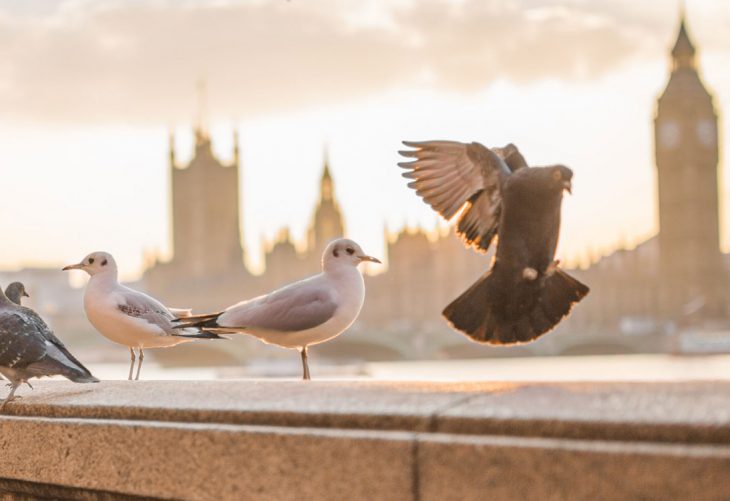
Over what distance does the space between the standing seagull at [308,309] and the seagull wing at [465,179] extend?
0.27 metres

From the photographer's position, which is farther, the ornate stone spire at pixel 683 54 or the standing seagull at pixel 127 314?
the ornate stone spire at pixel 683 54

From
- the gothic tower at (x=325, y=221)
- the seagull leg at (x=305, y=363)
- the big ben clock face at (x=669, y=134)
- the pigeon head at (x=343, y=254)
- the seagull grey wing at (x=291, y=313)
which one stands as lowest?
the seagull leg at (x=305, y=363)

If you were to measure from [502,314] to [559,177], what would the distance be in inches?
15.0

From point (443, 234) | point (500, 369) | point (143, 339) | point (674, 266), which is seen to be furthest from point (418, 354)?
point (143, 339)

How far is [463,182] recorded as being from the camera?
10.3 ft

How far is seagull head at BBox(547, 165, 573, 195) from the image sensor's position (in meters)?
2.85

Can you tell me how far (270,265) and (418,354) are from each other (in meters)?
16.7

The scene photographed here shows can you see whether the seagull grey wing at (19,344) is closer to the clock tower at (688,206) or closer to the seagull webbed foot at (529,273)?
the seagull webbed foot at (529,273)

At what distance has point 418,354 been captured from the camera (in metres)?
54.4

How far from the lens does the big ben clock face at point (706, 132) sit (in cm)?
7806

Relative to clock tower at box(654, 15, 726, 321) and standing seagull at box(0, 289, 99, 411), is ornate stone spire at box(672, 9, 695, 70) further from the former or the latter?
standing seagull at box(0, 289, 99, 411)

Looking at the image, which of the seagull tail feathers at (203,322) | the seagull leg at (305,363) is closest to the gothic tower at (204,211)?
the seagull leg at (305,363)

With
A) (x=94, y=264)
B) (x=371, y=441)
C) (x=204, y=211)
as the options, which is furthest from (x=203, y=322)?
(x=204, y=211)

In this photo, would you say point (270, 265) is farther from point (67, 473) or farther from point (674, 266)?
point (67, 473)
